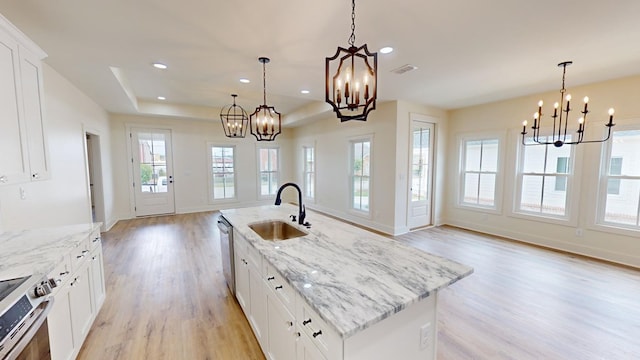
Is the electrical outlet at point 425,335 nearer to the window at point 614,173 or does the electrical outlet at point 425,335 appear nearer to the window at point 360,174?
the window at point 360,174

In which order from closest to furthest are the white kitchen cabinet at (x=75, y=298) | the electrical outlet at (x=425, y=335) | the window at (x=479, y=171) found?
the electrical outlet at (x=425, y=335) → the white kitchen cabinet at (x=75, y=298) → the window at (x=479, y=171)

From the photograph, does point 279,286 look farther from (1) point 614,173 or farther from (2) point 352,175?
(1) point 614,173

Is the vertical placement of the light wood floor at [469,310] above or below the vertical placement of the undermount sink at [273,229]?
below

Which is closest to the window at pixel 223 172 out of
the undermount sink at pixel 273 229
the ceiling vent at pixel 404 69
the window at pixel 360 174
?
the window at pixel 360 174

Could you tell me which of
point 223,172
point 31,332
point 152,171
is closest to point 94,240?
point 31,332

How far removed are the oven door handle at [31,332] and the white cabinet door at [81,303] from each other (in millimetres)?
531

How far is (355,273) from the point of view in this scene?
1.41 metres

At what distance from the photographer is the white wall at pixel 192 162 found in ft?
20.4

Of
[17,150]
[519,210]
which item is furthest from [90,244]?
[519,210]

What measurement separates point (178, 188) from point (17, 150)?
5.33 metres

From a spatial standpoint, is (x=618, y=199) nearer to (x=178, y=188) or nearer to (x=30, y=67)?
(x=30, y=67)

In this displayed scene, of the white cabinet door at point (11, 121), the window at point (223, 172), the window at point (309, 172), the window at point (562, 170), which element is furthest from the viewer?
the window at point (309, 172)

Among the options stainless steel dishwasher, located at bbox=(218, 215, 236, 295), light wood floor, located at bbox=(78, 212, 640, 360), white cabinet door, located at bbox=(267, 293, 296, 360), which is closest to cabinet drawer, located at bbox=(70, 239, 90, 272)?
light wood floor, located at bbox=(78, 212, 640, 360)

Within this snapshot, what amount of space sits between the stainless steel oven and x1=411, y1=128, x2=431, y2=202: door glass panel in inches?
206
